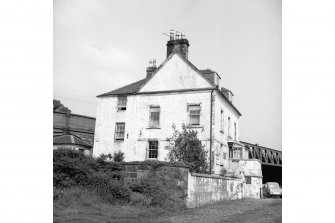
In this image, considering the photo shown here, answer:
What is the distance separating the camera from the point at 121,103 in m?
18.0

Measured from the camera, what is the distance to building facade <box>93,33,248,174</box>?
1587 centimetres

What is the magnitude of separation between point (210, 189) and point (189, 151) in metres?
4.08

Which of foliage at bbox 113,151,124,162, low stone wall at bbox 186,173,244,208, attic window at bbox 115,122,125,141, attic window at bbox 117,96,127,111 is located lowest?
low stone wall at bbox 186,173,244,208

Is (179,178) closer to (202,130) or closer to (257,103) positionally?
(257,103)

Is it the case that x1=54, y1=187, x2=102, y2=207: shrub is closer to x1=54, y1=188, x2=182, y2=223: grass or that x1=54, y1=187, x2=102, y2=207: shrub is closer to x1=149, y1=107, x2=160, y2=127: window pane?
x1=54, y1=188, x2=182, y2=223: grass

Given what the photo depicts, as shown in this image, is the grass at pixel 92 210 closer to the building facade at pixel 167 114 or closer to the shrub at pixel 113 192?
the shrub at pixel 113 192

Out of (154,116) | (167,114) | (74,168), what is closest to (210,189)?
(74,168)

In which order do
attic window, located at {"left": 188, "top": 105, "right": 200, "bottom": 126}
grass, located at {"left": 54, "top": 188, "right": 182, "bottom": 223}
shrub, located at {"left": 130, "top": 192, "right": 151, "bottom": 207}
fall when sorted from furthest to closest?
attic window, located at {"left": 188, "top": 105, "right": 200, "bottom": 126}
shrub, located at {"left": 130, "top": 192, "right": 151, "bottom": 207}
grass, located at {"left": 54, "top": 188, "right": 182, "bottom": 223}

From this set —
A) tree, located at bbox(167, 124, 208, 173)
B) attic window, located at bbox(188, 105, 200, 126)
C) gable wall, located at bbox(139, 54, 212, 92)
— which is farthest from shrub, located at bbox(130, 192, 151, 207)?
gable wall, located at bbox(139, 54, 212, 92)

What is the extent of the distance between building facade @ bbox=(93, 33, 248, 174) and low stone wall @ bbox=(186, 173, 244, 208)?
85.0 inches

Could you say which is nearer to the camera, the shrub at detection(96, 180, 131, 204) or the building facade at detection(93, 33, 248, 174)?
the shrub at detection(96, 180, 131, 204)

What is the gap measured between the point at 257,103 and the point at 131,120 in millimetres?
10619
